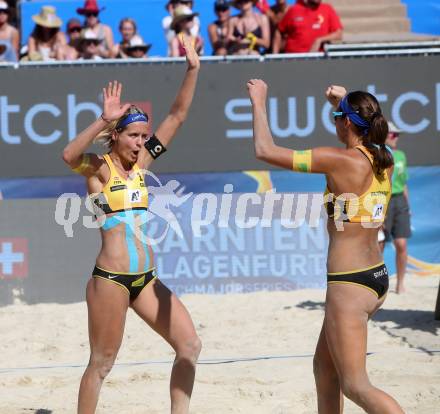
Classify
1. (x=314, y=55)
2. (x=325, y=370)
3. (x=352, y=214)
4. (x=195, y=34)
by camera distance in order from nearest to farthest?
(x=352, y=214), (x=325, y=370), (x=314, y=55), (x=195, y=34)

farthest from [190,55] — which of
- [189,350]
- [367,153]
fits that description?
[189,350]

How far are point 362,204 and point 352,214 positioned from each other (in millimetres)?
70

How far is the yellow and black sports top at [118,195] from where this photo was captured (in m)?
4.81

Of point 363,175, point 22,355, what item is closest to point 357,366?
point 363,175

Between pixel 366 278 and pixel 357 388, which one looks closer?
pixel 357 388

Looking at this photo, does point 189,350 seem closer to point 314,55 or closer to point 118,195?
point 118,195

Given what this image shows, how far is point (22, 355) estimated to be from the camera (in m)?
7.39

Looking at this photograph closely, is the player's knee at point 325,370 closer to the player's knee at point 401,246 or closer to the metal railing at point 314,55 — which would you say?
the player's knee at point 401,246

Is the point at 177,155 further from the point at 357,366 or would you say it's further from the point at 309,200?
the point at 357,366

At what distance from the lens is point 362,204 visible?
4227mm

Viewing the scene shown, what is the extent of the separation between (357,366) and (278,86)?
599cm

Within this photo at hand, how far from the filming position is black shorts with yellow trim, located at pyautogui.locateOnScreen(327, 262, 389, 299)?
421 cm

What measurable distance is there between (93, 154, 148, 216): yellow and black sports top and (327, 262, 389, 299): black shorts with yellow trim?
4.11ft

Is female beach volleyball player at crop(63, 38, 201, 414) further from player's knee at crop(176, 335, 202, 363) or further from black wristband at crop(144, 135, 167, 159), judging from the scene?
black wristband at crop(144, 135, 167, 159)
